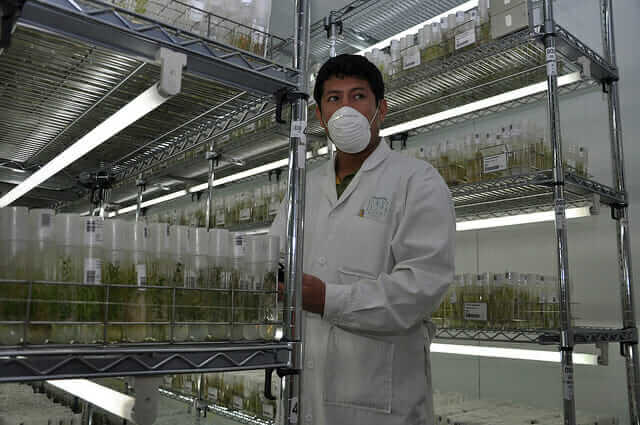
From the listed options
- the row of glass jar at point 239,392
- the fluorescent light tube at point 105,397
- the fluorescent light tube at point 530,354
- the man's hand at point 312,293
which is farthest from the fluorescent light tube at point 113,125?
the fluorescent light tube at point 530,354

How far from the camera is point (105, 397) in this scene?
4.49ft

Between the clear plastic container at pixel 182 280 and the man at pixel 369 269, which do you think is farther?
the man at pixel 369 269

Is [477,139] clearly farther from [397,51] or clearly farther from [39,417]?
[39,417]

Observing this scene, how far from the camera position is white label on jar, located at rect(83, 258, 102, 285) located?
104 cm

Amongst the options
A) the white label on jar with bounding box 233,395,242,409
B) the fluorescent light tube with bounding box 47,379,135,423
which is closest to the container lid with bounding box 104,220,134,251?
the fluorescent light tube with bounding box 47,379,135,423

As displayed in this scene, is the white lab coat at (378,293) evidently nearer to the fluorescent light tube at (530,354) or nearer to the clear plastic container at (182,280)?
the clear plastic container at (182,280)

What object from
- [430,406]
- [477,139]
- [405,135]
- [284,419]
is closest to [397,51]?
[477,139]

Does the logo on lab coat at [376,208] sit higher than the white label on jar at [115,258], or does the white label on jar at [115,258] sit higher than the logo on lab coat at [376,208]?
the logo on lab coat at [376,208]

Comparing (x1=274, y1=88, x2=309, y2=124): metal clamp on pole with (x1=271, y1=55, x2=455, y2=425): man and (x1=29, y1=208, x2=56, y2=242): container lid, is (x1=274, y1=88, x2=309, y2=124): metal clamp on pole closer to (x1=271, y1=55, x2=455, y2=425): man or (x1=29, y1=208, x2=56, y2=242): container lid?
(x1=271, y1=55, x2=455, y2=425): man

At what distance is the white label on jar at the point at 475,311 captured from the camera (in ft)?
8.97

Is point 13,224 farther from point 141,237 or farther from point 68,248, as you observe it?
point 141,237

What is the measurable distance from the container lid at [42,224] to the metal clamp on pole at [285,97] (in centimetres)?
60

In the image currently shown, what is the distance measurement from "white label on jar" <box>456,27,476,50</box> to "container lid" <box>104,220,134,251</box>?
2.22 meters

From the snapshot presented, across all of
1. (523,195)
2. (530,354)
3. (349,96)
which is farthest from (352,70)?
(530,354)
